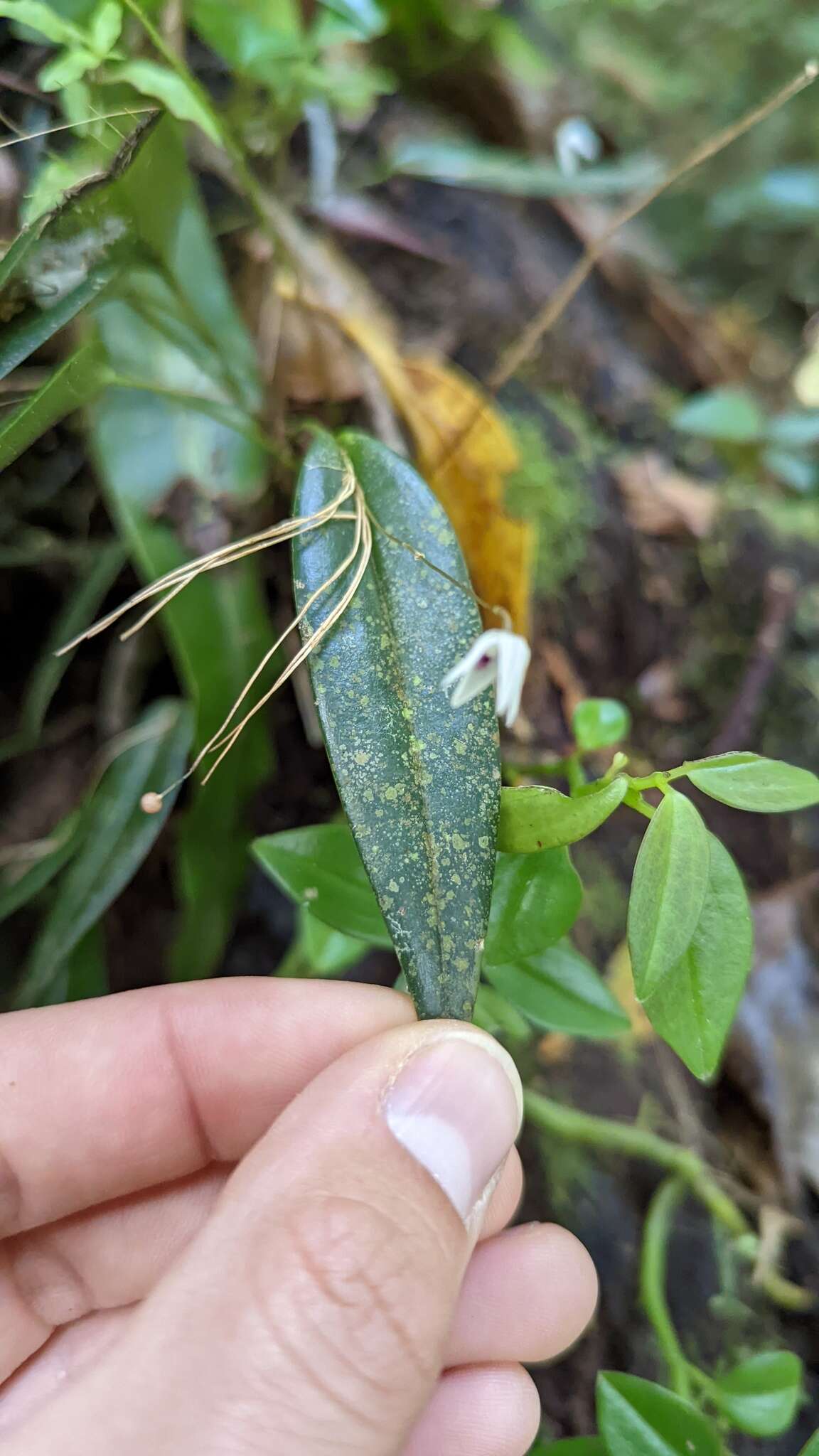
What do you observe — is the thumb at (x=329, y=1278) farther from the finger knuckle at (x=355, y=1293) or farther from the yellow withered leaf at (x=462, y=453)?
the yellow withered leaf at (x=462, y=453)

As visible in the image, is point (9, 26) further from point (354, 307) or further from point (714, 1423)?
point (714, 1423)

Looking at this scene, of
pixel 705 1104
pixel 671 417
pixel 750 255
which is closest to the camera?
pixel 705 1104

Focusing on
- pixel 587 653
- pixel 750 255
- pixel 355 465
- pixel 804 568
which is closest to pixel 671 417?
pixel 804 568

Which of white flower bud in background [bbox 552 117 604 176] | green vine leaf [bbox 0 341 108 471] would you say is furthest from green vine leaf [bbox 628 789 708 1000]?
white flower bud in background [bbox 552 117 604 176]

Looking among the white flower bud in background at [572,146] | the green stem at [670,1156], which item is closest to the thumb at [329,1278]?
the green stem at [670,1156]

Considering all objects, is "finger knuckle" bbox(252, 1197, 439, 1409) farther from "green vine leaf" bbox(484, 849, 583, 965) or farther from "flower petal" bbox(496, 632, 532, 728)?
"flower petal" bbox(496, 632, 532, 728)
